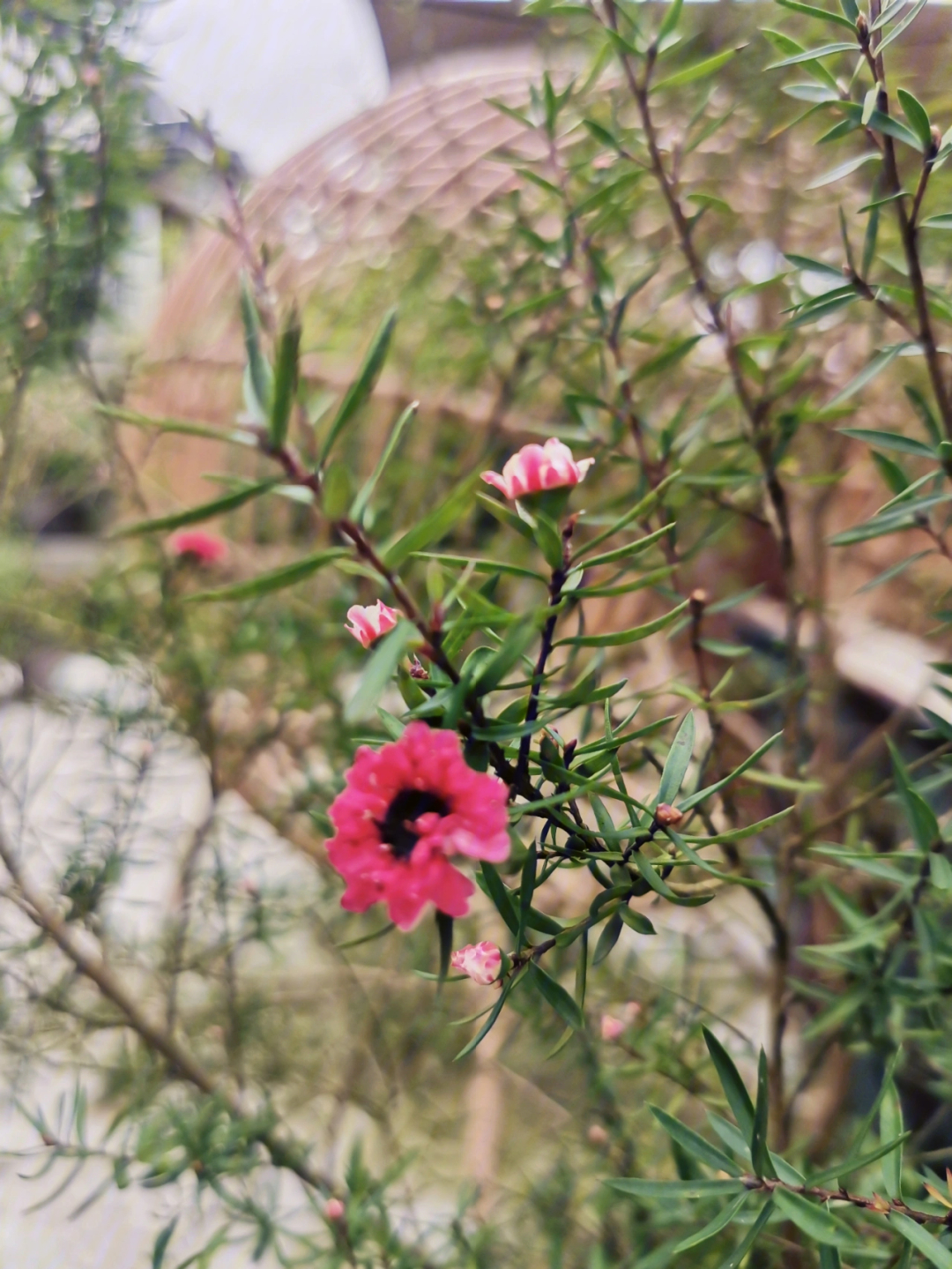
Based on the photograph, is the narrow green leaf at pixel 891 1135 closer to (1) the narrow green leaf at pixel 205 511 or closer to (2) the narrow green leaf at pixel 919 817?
(2) the narrow green leaf at pixel 919 817

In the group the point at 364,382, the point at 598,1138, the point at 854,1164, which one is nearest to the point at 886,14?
the point at 364,382

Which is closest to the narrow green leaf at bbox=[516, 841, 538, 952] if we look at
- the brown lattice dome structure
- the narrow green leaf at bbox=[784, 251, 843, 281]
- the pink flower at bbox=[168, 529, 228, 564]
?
the narrow green leaf at bbox=[784, 251, 843, 281]

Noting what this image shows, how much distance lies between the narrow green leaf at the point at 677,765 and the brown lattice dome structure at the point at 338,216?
58 centimetres

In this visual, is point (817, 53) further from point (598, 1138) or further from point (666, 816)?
point (598, 1138)

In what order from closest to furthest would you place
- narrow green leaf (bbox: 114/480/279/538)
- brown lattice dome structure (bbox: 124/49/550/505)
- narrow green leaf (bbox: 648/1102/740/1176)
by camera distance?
narrow green leaf (bbox: 114/480/279/538), narrow green leaf (bbox: 648/1102/740/1176), brown lattice dome structure (bbox: 124/49/550/505)

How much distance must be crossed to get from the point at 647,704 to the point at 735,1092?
35 cm

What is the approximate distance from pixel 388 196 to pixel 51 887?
0.73 meters

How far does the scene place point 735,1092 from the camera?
0.83 feet

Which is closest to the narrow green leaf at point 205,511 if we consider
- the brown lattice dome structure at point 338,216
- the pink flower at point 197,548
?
the pink flower at point 197,548

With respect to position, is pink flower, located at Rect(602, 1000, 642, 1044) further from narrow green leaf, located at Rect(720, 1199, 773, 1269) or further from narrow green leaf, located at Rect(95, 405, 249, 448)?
narrow green leaf, located at Rect(95, 405, 249, 448)

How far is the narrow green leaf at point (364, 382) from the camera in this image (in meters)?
0.16

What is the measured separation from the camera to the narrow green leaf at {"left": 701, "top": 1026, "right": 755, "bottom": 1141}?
0.80 feet

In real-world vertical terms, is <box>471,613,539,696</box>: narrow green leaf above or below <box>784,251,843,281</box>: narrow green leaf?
below

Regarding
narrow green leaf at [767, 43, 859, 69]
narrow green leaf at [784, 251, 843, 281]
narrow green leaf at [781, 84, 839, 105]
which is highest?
narrow green leaf at [767, 43, 859, 69]
